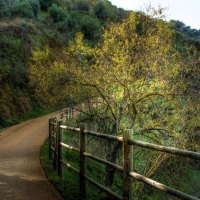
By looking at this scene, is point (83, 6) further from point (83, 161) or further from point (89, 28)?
point (83, 161)

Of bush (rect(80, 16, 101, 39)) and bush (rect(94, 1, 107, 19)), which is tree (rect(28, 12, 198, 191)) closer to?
bush (rect(80, 16, 101, 39))

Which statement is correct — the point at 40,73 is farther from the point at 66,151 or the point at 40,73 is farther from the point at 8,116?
the point at 8,116

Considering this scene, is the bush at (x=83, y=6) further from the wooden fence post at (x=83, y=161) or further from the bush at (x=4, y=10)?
the wooden fence post at (x=83, y=161)

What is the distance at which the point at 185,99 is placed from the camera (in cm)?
1417

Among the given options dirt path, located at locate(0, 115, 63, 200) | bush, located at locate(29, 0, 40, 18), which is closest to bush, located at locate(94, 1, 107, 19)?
bush, located at locate(29, 0, 40, 18)

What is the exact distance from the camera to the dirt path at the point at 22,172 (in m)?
9.04

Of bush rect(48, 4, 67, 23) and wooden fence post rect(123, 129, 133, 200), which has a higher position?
bush rect(48, 4, 67, 23)

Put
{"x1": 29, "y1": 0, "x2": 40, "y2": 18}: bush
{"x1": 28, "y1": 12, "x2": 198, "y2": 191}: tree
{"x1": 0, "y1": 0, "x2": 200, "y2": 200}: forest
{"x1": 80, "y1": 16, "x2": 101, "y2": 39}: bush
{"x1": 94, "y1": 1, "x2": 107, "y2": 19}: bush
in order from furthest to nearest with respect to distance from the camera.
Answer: {"x1": 94, "y1": 1, "x2": 107, "y2": 19}: bush < {"x1": 80, "y1": 16, "x2": 101, "y2": 39}: bush < {"x1": 29, "y1": 0, "x2": 40, "y2": 18}: bush < {"x1": 28, "y1": 12, "x2": 198, "y2": 191}: tree < {"x1": 0, "y1": 0, "x2": 200, "y2": 200}: forest

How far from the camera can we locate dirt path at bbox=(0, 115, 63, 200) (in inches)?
356

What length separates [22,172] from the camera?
11953mm

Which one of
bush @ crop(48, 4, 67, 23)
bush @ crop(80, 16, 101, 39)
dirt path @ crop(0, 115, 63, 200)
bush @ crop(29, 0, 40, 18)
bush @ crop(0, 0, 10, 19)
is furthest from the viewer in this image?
bush @ crop(48, 4, 67, 23)

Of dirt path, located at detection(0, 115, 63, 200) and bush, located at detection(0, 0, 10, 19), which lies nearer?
dirt path, located at detection(0, 115, 63, 200)

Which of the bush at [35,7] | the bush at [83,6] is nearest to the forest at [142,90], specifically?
the bush at [35,7]

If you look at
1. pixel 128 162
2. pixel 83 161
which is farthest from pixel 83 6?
pixel 128 162
